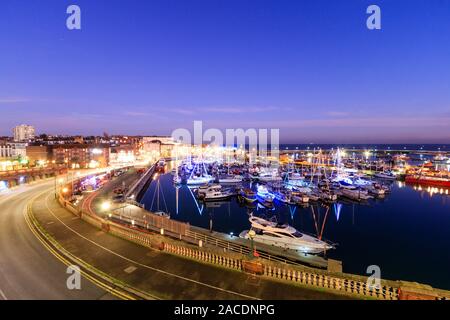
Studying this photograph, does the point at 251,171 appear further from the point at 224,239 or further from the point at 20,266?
the point at 20,266

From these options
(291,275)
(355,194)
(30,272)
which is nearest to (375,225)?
(355,194)

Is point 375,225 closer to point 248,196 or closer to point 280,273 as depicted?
point 248,196

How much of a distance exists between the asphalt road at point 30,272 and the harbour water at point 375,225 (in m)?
17.9

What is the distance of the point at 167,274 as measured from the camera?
1377cm

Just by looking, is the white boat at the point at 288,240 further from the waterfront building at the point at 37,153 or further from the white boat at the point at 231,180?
the waterfront building at the point at 37,153

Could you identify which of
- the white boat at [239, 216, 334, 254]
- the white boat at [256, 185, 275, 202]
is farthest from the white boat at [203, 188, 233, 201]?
the white boat at [239, 216, 334, 254]

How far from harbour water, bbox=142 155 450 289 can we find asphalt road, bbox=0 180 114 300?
58.7 ft

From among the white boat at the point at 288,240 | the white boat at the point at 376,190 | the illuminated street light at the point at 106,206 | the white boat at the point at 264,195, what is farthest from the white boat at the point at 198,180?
the white boat at the point at 288,240

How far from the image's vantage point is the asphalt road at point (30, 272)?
12.4 metres

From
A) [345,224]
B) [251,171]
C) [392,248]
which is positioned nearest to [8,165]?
[251,171]

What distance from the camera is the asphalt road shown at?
488 inches

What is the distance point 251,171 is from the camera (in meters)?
86.1
